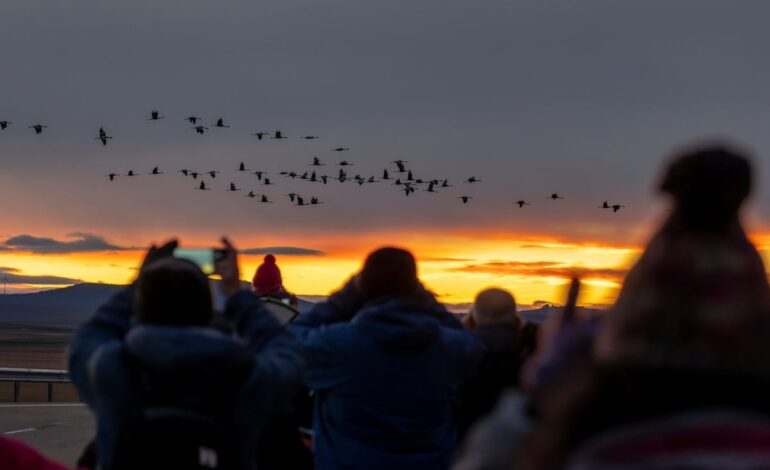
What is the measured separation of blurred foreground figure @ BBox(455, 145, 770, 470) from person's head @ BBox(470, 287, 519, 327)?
15.9 ft

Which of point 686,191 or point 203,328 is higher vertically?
point 686,191

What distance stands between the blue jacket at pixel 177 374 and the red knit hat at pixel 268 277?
431 cm

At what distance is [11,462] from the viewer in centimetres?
395

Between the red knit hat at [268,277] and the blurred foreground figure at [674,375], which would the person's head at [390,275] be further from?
the blurred foreground figure at [674,375]

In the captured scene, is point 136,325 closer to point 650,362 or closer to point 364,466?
point 364,466

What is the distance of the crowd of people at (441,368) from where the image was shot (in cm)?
213

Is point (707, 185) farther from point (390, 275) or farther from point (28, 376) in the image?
point (28, 376)

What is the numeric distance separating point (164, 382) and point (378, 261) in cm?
178

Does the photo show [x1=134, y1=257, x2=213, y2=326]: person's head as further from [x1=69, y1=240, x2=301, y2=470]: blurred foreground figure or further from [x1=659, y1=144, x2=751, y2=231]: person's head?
[x1=659, y1=144, x2=751, y2=231]: person's head

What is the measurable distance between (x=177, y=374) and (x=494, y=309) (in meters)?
2.92

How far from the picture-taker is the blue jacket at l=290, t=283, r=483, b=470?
590cm

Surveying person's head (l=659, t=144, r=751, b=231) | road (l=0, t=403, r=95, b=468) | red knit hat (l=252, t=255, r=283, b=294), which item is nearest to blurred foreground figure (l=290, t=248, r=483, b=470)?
red knit hat (l=252, t=255, r=283, b=294)

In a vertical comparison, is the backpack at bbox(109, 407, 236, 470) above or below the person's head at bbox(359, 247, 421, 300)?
below

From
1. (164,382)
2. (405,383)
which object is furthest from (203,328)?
(405,383)
